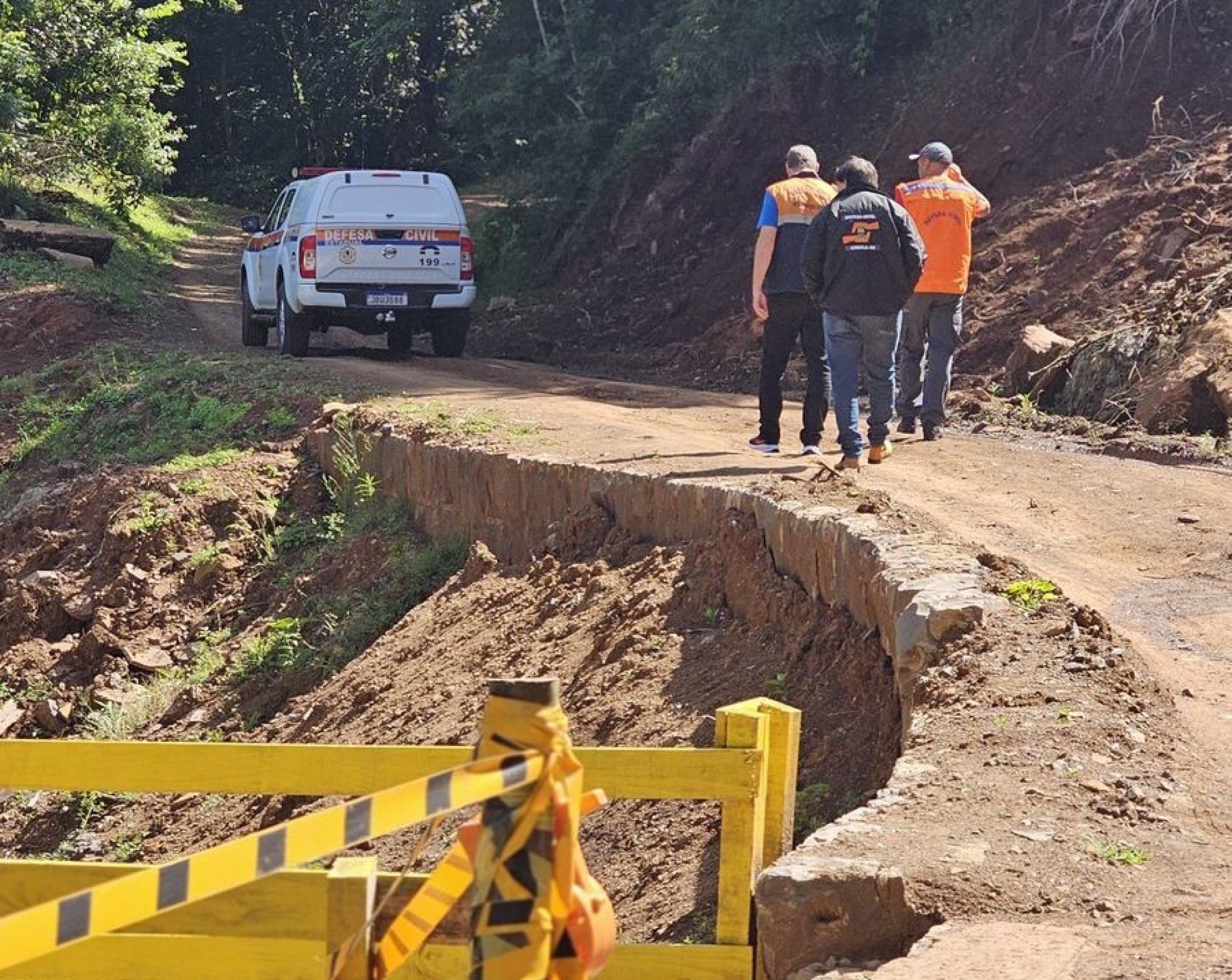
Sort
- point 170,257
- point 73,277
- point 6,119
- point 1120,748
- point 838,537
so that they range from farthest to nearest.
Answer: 1. point 170,257
2. point 6,119
3. point 73,277
4. point 838,537
5. point 1120,748

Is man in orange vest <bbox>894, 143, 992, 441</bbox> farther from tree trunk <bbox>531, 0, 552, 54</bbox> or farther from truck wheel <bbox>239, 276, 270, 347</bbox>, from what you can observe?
tree trunk <bbox>531, 0, 552, 54</bbox>

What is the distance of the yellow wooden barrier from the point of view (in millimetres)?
4801

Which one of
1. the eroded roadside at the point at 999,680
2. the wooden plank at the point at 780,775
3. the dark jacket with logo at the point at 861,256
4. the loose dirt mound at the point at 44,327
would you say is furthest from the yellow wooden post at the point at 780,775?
the loose dirt mound at the point at 44,327

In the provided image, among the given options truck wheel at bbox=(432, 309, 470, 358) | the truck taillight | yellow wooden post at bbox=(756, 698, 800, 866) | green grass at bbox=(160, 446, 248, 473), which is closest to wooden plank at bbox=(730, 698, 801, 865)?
yellow wooden post at bbox=(756, 698, 800, 866)

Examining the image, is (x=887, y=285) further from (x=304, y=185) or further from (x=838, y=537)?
(x=304, y=185)

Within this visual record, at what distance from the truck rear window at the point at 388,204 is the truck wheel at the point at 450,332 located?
1044 millimetres

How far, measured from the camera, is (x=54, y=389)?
18.4m

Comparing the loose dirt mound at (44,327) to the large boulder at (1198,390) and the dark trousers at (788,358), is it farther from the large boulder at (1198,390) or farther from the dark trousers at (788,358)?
the large boulder at (1198,390)

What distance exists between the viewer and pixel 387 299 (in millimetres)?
18078

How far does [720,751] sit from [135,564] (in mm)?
9417

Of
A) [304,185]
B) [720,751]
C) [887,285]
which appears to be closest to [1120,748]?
[720,751]

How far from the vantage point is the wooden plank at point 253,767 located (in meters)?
4.93

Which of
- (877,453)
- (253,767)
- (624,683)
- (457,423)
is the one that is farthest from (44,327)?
(253,767)

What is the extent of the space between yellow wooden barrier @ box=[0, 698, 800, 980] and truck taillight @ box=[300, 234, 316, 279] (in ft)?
43.1
